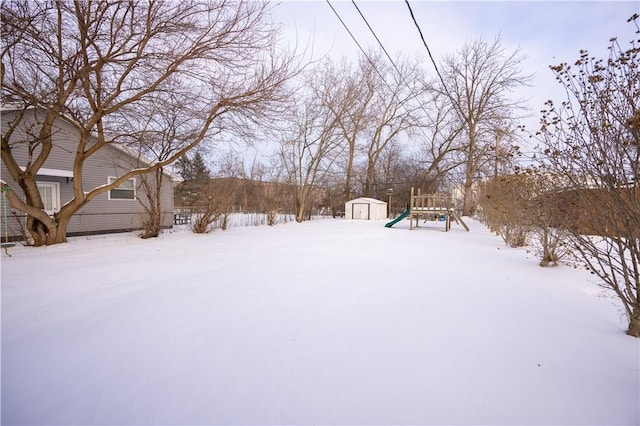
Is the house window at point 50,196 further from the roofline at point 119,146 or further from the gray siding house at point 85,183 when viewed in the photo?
the roofline at point 119,146

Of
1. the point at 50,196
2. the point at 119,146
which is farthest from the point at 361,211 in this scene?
the point at 50,196

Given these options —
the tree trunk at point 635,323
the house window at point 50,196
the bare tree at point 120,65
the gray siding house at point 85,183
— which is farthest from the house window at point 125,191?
the tree trunk at point 635,323

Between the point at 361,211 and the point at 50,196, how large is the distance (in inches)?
702

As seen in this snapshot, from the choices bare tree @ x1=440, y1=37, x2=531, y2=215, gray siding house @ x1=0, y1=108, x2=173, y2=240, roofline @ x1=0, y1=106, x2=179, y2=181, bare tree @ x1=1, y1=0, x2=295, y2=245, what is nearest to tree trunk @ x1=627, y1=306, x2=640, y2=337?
bare tree @ x1=1, y1=0, x2=295, y2=245

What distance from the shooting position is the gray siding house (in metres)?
9.23

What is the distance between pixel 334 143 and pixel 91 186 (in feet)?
43.2

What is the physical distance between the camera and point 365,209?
23375mm

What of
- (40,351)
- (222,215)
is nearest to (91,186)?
(222,215)

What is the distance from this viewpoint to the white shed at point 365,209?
2320 centimetres

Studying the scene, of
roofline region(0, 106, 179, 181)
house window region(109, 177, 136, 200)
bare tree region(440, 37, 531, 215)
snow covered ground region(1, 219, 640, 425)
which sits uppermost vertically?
bare tree region(440, 37, 531, 215)

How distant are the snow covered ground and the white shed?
18.9 meters

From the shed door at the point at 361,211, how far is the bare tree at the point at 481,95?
23.9 feet

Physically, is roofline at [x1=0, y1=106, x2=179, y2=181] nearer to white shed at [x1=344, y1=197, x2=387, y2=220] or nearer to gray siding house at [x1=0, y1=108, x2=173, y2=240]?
gray siding house at [x1=0, y1=108, x2=173, y2=240]

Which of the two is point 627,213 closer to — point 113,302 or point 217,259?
point 113,302
